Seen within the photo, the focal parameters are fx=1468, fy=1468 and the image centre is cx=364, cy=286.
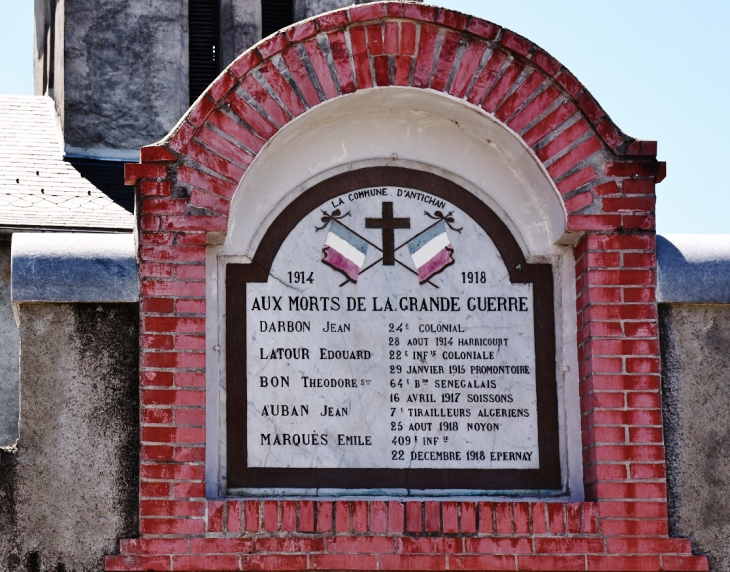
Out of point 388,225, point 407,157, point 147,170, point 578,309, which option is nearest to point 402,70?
point 407,157

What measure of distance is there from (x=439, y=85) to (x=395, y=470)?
1866 millimetres

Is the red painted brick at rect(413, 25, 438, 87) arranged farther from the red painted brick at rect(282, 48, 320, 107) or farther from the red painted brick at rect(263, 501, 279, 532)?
the red painted brick at rect(263, 501, 279, 532)

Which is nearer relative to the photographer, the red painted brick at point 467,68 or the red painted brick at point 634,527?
the red painted brick at point 634,527

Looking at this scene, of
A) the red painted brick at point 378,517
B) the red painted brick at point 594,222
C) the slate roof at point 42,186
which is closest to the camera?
the red painted brick at point 378,517

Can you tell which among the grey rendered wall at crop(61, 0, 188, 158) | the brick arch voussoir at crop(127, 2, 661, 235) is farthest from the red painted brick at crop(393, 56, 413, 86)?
the grey rendered wall at crop(61, 0, 188, 158)

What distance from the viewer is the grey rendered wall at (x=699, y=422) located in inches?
268

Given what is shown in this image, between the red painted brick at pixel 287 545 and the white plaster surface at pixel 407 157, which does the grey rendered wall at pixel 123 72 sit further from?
the red painted brick at pixel 287 545

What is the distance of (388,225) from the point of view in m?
7.23

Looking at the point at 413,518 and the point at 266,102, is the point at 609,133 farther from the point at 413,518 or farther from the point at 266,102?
the point at 413,518

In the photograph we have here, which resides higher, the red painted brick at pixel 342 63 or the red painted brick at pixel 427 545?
the red painted brick at pixel 342 63

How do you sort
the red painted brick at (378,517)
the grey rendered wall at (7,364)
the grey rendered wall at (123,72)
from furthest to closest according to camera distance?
the grey rendered wall at (123,72), the grey rendered wall at (7,364), the red painted brick at (378,517)

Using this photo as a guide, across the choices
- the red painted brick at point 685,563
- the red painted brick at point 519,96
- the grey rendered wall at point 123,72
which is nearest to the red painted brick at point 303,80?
the red painted brick at point 519,96

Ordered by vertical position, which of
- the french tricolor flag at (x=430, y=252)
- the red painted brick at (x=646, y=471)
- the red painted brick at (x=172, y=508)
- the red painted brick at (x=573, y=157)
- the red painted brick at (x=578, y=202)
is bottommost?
the red painted brick at (x=172, y=508)

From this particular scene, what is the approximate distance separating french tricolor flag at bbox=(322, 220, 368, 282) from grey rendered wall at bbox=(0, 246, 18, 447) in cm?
496
